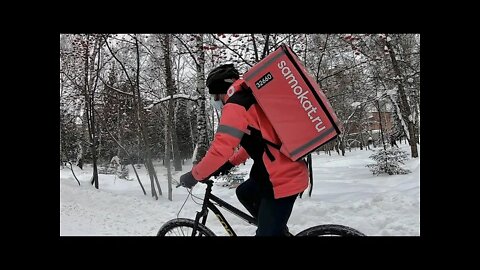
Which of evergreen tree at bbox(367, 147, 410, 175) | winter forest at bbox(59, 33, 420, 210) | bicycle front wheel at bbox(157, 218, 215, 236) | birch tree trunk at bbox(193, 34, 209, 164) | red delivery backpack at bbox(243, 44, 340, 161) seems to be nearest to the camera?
red delivery backpack at bbox(243, 44, 340, 161)

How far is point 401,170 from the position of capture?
11.7 metres

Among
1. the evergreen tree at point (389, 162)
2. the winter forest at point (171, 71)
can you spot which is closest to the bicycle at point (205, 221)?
the winter forest at point (171, 71)

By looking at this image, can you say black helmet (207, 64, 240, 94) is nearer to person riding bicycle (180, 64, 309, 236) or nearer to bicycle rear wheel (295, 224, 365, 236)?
person riding bicycle (180, 64, 309, 236)

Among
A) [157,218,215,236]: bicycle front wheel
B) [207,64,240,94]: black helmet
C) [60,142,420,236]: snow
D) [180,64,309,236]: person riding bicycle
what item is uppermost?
[207,64,240,94]: black helmet

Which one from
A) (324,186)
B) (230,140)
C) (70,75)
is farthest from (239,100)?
(70,75)

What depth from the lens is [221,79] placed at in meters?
2.58

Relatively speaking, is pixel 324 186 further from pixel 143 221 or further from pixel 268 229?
pixel 268 229

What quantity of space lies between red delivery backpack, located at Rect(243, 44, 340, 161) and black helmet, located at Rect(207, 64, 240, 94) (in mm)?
303

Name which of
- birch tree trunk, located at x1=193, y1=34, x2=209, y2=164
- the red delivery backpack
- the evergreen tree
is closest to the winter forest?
birch tree trunk, located at x1=193, y1=34, x2=209, y2=164

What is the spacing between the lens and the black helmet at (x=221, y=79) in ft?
8.45

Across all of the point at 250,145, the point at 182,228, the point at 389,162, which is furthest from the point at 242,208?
the point at 389,162

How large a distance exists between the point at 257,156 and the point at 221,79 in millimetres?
638

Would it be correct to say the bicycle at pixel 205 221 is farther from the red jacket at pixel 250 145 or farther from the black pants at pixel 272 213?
the red jacket at pixel 250 145

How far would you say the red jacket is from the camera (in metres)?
2.29
